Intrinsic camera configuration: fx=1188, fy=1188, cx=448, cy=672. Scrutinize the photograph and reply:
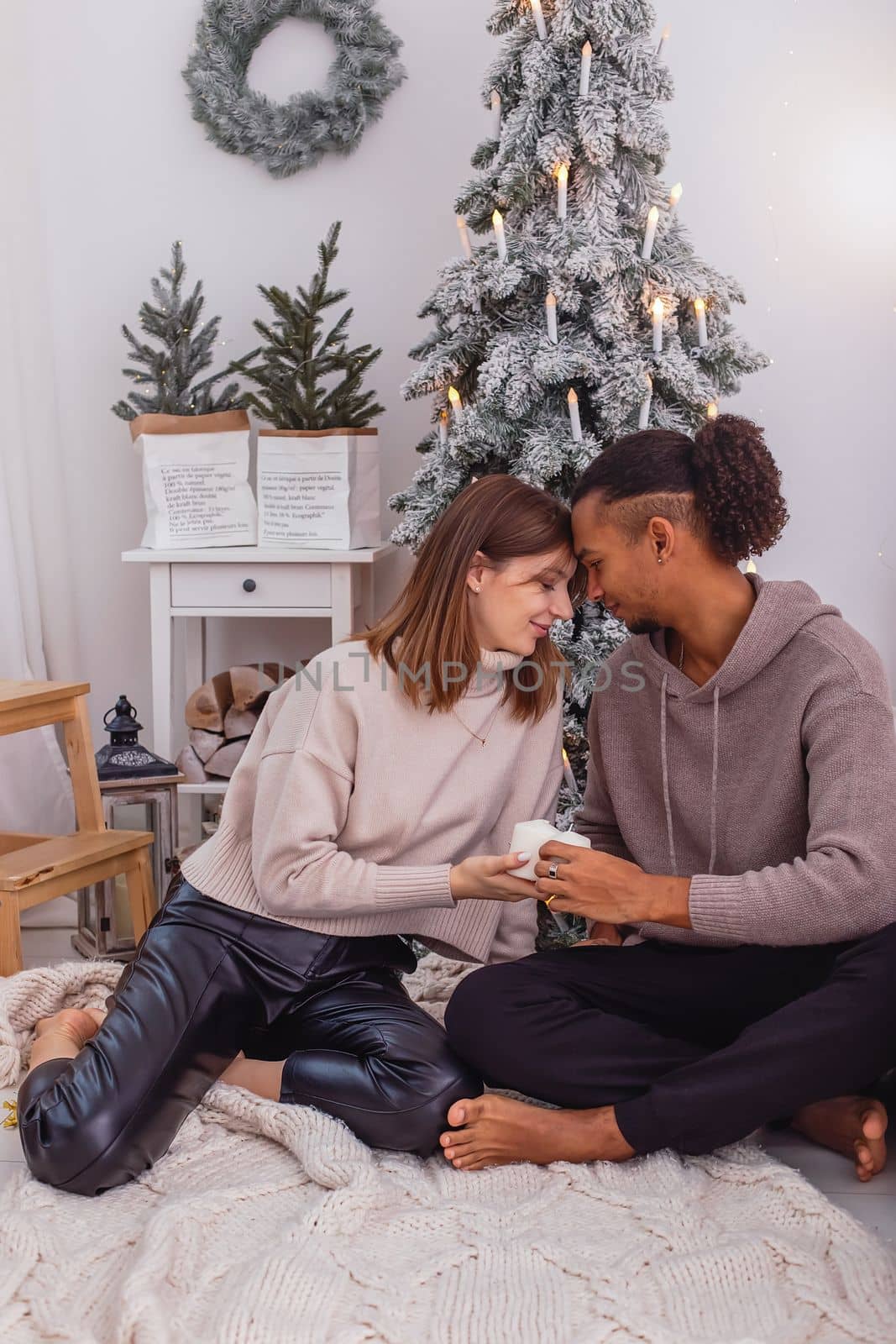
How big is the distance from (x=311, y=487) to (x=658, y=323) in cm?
82

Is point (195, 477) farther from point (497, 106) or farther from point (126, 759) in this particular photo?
point (497, 106)

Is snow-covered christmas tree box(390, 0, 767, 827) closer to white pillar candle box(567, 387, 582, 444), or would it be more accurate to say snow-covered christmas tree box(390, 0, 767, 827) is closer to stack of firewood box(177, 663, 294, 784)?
white pillar candle box(567, 387, 582, 444)

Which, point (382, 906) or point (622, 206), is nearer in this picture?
A: point (382, 906)

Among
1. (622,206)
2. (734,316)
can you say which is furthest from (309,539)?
(734,316)

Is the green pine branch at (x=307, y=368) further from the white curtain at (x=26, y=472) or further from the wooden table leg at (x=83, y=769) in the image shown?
the wooden table leg at (x=83, y=769)

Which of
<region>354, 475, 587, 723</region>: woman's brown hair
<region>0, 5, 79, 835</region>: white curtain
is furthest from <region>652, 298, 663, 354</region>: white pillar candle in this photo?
<region>0, 5, 79, 835</region>: white curtain

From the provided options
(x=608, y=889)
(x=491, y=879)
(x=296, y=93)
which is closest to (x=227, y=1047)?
(x=491, y=879)

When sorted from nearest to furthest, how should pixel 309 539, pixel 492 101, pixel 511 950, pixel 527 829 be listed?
pixel 527 829 → pixel 511 950 → pixel 492 101 → pixel 309 539

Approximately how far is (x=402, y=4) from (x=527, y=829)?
7.01 feet

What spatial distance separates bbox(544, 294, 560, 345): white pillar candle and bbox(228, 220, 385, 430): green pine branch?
1.82 ft

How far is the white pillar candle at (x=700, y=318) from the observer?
80.6 inches

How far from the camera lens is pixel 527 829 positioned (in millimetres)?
1418

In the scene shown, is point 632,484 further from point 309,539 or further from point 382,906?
point 309,539

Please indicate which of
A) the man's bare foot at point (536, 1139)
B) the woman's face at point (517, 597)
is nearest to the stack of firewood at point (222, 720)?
the woman's face at point (517, 597)
